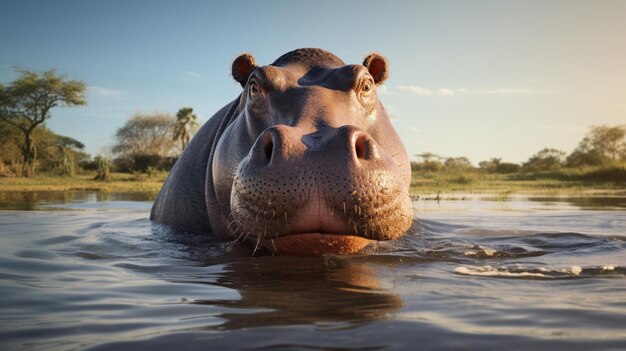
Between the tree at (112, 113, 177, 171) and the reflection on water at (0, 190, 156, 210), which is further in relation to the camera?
the tree at (112, 113, 177, 171)

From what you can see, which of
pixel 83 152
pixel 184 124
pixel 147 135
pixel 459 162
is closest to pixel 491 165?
pixel 459 162

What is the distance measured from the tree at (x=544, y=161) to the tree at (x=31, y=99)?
30498 mm

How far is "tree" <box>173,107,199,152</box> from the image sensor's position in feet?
140

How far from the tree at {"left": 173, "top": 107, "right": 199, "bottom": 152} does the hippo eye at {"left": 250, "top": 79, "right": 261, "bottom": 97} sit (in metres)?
39.8

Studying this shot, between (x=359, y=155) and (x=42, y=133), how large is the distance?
4264 centimetres

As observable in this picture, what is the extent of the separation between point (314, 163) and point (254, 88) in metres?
1.37

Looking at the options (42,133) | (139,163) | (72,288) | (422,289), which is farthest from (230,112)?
(42,133)

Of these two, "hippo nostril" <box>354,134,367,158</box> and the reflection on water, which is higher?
"hippo nostril" <box>354,134,367,158</box>

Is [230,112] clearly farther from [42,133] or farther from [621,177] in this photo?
[42,133]

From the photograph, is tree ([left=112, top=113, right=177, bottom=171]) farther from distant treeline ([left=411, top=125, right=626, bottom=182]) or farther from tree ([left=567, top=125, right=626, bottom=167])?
tree ([left=567, top=125, right=626, bottom=167])

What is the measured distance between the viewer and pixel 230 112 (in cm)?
515

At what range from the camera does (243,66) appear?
14.8ft

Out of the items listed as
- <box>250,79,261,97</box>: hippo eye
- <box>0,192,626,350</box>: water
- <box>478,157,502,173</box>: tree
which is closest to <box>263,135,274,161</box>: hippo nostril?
<box>0,192,626,350</box>: water

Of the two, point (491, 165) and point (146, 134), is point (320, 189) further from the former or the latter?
point (146, 134)
